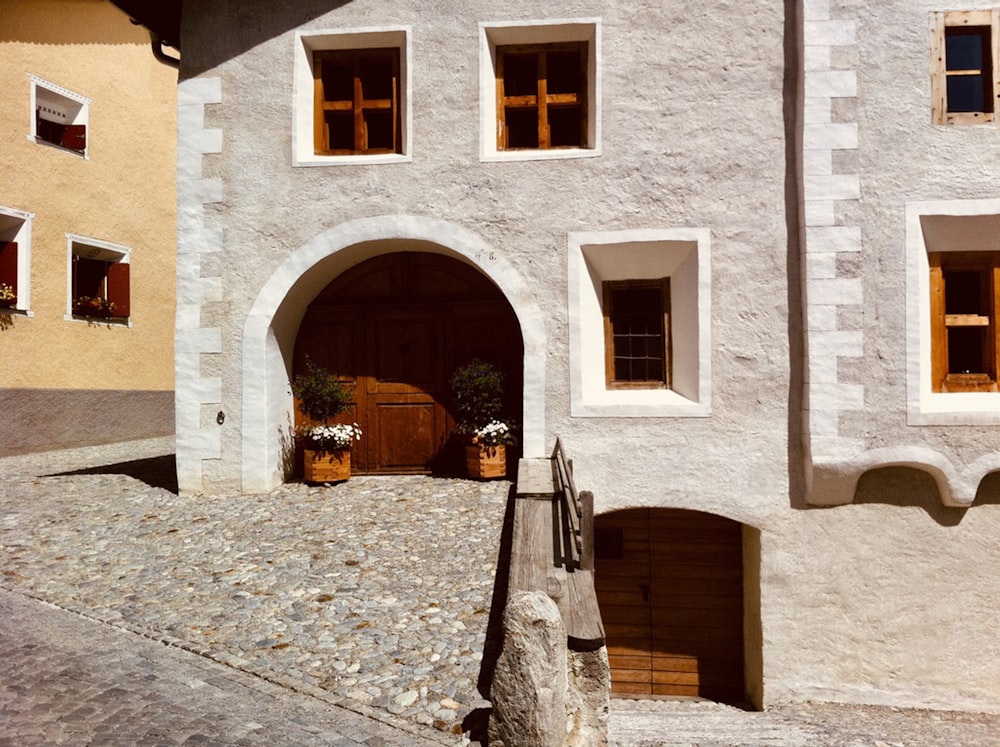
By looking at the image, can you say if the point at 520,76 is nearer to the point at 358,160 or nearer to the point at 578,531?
the point at 358,160

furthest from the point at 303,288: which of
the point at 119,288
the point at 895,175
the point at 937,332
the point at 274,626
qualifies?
the point at 937,332

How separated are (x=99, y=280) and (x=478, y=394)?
9390 millimetres

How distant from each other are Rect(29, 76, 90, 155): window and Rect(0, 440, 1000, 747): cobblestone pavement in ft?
23.5

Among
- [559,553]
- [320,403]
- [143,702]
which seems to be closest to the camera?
[143,702]

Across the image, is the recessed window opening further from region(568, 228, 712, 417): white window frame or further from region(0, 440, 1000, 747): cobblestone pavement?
region(0, 440, 1000, 747): cobblestone pavement

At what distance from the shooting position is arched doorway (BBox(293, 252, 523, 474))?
317 inches

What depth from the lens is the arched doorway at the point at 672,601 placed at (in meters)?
7.68

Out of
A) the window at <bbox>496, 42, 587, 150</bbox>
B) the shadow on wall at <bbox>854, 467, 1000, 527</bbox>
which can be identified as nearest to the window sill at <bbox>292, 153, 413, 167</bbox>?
the window at <bbox>496, 42, 587, 150</bbox>

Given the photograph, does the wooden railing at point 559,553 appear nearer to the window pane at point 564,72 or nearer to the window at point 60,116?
the window pane at point 564,72

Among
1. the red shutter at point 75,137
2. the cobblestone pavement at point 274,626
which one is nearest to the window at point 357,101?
the cobblestone pavement at point 274,626

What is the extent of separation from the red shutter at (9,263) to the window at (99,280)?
930 mm

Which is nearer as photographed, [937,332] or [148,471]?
[937,332]

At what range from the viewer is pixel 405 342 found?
8.15 metres

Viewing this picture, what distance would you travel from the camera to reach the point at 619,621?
311 inches
